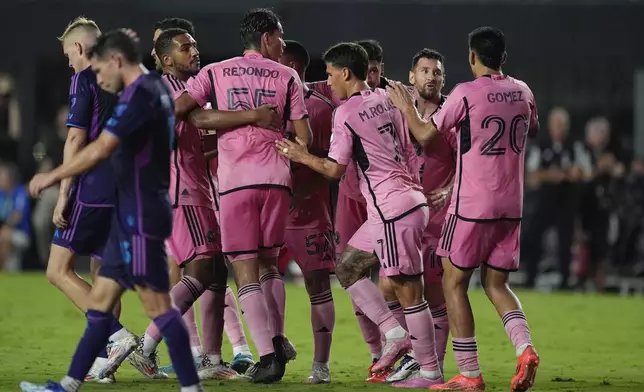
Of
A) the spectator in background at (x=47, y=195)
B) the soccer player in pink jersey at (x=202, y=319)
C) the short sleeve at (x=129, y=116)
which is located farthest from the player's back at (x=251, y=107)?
the spectator in background at (x=47, y=195)

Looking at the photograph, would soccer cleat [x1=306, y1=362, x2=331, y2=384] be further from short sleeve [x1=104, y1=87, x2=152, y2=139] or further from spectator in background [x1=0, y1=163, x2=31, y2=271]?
spectator in background [x1=0, y1=163, x2=31, y2=271]

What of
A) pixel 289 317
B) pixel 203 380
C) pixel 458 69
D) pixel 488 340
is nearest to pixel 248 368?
pixel 203 380

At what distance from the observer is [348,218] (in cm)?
966

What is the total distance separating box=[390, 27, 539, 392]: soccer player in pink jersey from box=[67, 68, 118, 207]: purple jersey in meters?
2.01

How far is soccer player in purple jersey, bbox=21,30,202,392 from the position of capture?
7020 mm

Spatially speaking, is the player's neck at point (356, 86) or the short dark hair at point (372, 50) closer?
the player's neck at point (356, 86)

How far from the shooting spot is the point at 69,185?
8430mm

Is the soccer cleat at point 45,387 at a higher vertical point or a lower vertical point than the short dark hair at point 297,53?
lower

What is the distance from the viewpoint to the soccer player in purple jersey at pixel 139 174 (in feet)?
23.0

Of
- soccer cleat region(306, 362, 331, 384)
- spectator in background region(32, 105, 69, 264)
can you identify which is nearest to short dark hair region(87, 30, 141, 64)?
soccer cleat region(306, 362, 331, 384)

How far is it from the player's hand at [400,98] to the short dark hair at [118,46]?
209cm

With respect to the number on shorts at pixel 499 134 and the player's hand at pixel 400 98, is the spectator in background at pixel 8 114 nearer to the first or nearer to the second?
the player's hand at pixel 400 98

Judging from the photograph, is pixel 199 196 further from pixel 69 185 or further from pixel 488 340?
pixel 488 340

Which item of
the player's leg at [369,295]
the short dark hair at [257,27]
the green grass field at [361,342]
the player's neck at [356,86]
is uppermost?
the short dark hair at [257,27]
